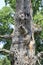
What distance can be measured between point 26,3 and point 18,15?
0.39 meters

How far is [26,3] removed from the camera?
7473mm

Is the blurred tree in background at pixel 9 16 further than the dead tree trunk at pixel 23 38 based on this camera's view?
Yes

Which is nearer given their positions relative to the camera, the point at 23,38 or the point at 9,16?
the point at 23,38

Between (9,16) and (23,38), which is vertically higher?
(23,38)

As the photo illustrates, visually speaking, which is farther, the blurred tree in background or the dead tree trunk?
the blurred tree in background

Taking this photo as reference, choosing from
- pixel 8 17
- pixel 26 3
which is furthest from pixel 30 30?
pixel 8 17

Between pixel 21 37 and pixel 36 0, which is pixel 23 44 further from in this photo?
pixel 36 0

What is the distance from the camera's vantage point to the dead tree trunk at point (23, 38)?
7105 millimetres

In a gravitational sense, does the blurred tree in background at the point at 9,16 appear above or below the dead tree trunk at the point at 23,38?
below

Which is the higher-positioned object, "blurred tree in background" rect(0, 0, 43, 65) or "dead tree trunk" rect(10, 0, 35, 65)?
"dead tree trunk" rect(10, 0, 35, 65)

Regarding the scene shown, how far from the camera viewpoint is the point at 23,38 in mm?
7270

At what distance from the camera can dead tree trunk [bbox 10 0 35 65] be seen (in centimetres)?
711

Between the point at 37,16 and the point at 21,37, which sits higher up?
the point at 21,37

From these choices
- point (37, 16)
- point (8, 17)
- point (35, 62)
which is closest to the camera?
point (35, 62)
